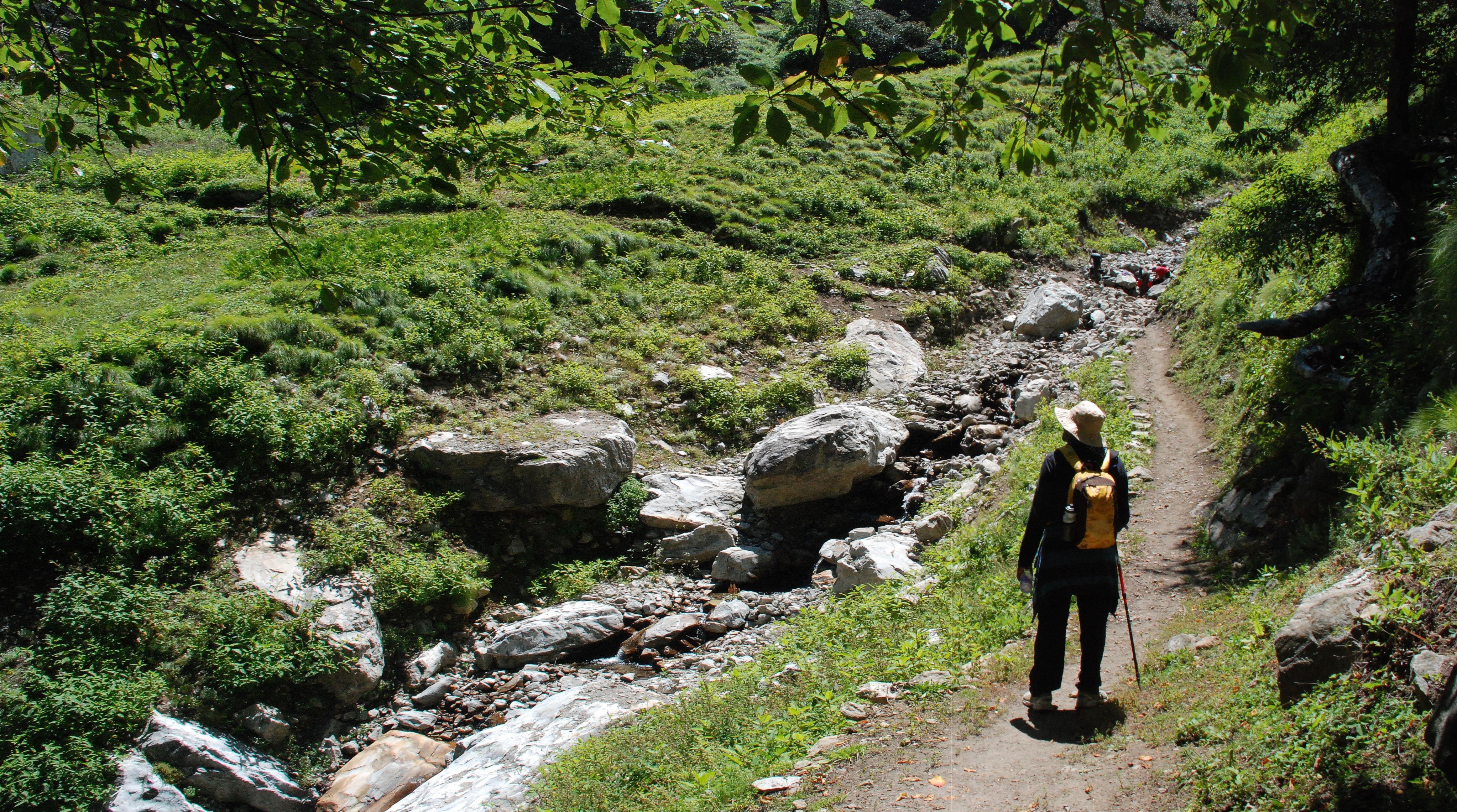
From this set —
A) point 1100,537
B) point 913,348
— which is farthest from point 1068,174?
point 1100,537

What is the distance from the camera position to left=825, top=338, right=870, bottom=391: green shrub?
1297cm

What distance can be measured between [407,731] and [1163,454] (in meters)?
8.33

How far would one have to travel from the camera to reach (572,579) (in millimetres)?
9312

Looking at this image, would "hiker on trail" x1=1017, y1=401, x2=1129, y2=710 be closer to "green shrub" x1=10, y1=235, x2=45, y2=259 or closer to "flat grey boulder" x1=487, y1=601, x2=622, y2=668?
"flat grey boulder" x1=487, y1=601, x2=622, y2=668

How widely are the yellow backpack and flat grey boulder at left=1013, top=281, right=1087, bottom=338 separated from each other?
37.7ft

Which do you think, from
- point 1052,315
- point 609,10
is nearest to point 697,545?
point 609,10

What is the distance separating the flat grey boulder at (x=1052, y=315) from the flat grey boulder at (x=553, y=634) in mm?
10225

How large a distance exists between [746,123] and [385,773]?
6.36 meters

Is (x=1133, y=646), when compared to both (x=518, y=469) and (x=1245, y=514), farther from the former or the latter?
(x=518, y=469)

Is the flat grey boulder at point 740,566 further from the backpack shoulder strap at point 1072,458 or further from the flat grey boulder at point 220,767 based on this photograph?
the backpack shoulder strap at point 1072,458

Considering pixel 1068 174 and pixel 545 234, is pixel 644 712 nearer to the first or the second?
pixel 545 234

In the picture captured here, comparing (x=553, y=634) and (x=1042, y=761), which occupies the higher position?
(x=1042, y=761)

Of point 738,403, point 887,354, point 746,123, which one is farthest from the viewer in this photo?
point 887,354

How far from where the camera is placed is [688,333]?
540 inches
